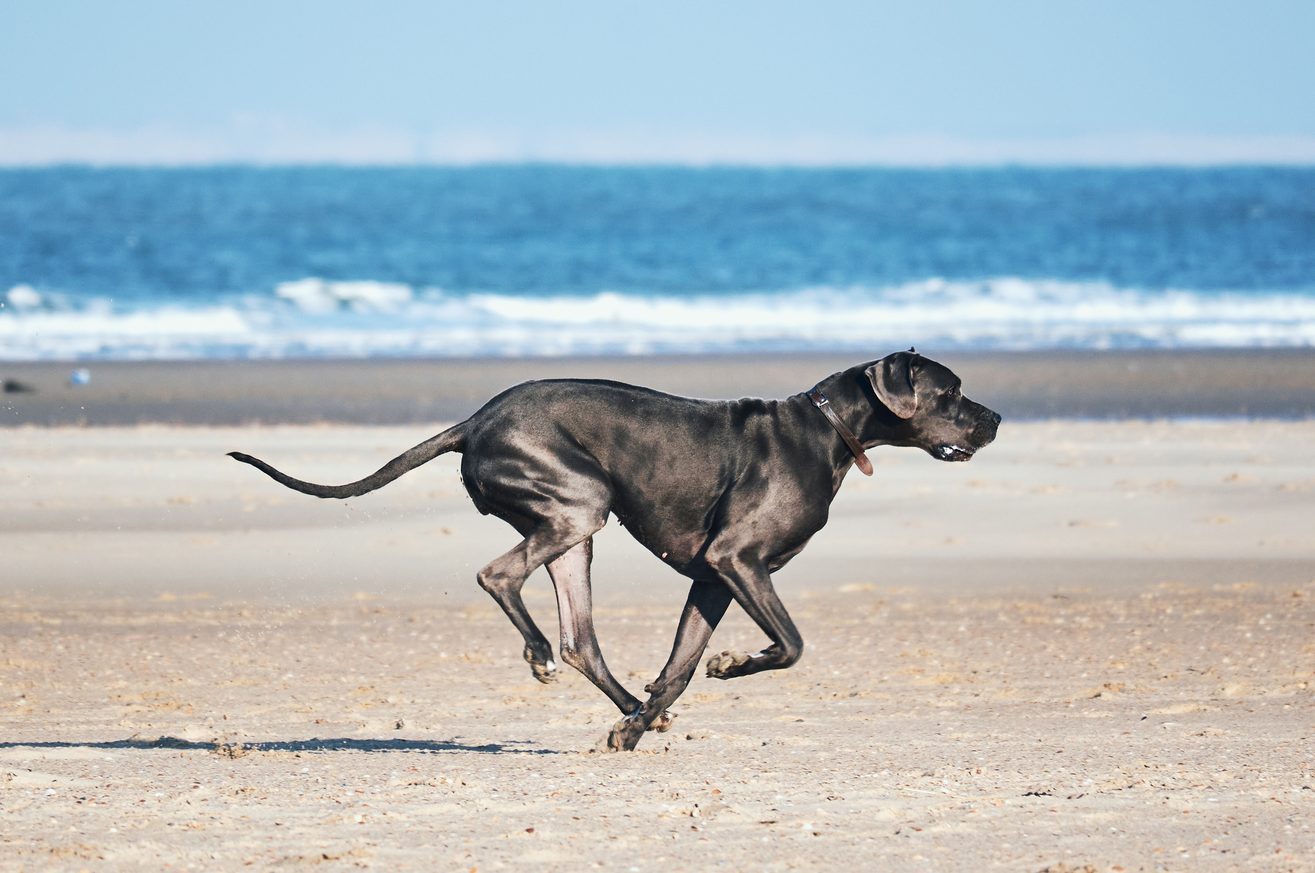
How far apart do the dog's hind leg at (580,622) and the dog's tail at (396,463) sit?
576mm

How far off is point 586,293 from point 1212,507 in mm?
29285

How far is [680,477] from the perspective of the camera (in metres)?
6.49

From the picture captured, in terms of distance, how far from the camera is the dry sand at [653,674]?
5.24 m

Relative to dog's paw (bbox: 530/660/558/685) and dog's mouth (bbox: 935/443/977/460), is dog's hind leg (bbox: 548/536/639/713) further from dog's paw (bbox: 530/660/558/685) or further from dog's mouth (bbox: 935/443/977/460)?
dog's mouth (bbox: 935/443/977/460)

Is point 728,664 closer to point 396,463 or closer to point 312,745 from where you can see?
point 396,463

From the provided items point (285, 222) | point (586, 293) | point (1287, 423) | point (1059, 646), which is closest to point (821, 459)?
point (1059, 646)

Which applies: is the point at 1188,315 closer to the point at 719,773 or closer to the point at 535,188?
the point at 719,773

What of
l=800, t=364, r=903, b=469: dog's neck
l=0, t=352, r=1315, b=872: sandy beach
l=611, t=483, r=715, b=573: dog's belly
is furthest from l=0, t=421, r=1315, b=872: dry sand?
l=800, t=364, r=903, b=469: dog's neck

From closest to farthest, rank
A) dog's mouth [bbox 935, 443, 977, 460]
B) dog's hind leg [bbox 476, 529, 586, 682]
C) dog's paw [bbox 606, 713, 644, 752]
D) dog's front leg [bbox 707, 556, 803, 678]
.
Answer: dog's front leg [bbox 707, 556, 803, 678]
dog's hind leg [bbox 476, 529, 586, 682]
dog's paw [bbox 606, 713, 644, 752]
dog's mouth [bbox 935, 443, 977, 460]

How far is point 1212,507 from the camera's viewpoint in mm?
12938

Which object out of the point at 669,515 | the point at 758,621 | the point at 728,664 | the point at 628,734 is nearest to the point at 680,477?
the point at 669,515

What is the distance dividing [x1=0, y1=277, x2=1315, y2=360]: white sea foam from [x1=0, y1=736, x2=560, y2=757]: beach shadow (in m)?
20.5

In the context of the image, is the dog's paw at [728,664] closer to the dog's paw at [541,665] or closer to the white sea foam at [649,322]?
the dog's paw at [541,665]

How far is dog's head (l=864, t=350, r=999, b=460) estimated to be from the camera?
6.61 m
